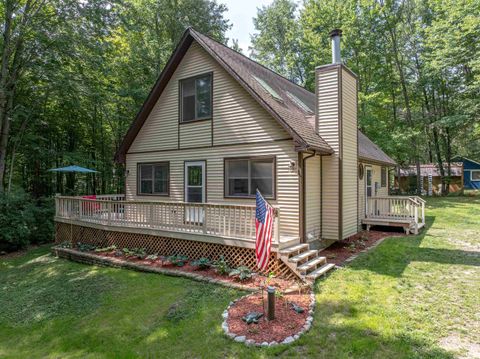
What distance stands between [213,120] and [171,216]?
337cm

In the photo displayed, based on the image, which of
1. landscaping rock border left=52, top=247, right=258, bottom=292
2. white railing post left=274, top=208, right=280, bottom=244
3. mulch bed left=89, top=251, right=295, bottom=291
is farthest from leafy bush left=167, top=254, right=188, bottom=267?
white railing post left=274, top=208, right=280, bottom=244

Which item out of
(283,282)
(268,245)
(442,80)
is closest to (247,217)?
(283,282)

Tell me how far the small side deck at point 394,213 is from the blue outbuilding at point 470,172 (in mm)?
27310

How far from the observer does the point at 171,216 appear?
8266 mm

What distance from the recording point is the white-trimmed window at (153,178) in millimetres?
10516

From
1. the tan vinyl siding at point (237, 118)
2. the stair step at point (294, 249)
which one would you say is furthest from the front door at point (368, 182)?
the stair step at point (294, 249)

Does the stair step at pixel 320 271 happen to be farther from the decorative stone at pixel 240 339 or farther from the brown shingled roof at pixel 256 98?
the brown shingled roof at pixel 256 98

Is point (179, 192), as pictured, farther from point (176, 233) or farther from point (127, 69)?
point (127, 69)

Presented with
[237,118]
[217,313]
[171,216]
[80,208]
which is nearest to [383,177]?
[237,118]

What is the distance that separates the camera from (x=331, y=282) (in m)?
6.05

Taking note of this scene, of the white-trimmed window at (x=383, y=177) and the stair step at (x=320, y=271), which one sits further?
the white-trimmed window at (x=383, y=177)

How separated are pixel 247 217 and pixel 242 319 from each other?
2754mm

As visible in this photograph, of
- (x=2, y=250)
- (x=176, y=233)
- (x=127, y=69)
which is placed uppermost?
(x=127, y=69)

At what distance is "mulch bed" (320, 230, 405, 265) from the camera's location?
7992 millimetres
